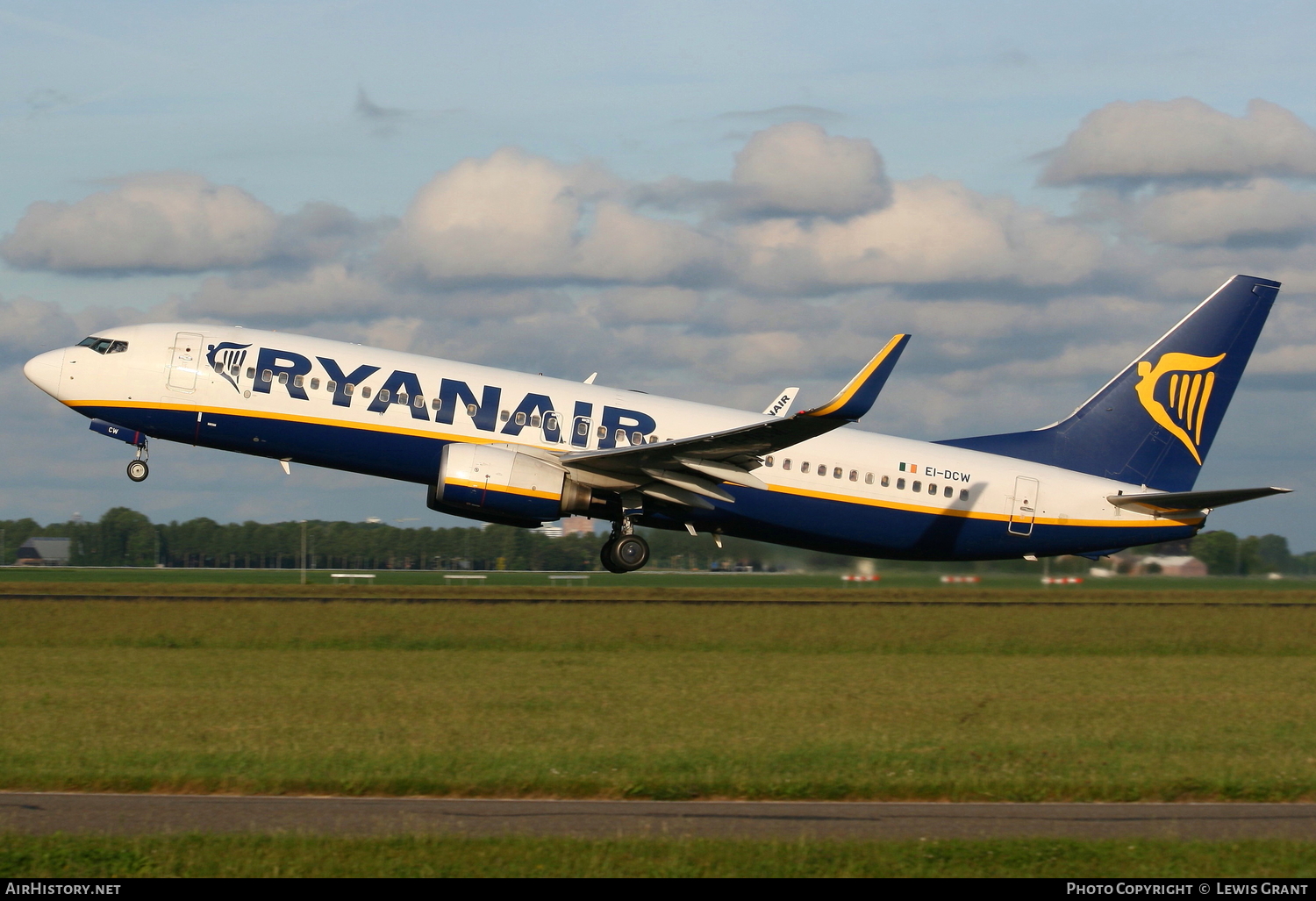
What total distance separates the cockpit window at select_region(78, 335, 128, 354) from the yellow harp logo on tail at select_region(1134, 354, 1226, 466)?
94.8 feet

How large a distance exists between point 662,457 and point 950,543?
381 inches

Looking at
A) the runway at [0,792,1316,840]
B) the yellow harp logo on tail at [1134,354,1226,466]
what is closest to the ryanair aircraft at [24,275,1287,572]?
the yellow harp logo on tail at [1134,354,1226,466]

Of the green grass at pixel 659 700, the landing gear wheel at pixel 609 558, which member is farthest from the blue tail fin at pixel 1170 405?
the landing gear wheel at pixel 609 558

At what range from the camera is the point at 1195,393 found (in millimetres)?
40062

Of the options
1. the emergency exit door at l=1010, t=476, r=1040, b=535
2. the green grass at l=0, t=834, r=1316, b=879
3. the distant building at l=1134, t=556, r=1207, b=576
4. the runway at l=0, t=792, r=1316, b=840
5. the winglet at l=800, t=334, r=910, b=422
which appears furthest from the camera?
the distant building at l=1134, t=556, r=1207, b=576

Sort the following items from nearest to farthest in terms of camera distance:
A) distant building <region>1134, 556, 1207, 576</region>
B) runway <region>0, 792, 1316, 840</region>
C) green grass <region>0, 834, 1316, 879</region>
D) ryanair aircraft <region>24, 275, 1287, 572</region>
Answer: green grass <region>0, 834, 1316, 879</region>
runway <region>0, 792, 1316, 840</region>
ryanair aircraft <region>24, 275, 1287, 572</region>
distant building <region>1134, 556, 1207, 576</region>

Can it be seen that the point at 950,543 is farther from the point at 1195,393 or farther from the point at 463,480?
the point at 463,480

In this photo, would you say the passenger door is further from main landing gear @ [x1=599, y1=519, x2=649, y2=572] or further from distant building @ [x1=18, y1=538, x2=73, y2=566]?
distant building @ [x1=18, y1=538, x2=73, y2=566]

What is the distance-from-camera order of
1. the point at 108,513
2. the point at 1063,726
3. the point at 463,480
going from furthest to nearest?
the point at 108,513 → the point at 463,480 → the point at 1063,726

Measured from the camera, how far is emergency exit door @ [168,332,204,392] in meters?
31.4

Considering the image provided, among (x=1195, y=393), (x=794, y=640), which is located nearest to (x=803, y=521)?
(x=794, y=640)

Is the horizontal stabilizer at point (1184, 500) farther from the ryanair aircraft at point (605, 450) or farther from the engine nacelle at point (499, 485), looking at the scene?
the engine nacelle at point (499, 485)

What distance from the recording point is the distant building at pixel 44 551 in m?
102

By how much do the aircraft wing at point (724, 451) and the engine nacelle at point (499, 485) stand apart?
766mm
